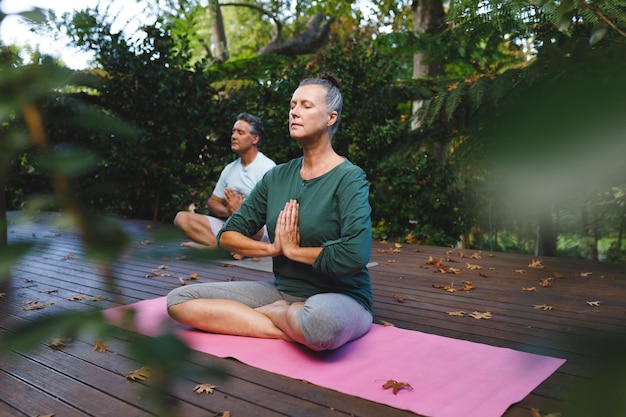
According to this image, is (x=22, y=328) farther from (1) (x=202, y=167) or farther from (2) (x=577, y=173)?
(1) (x=202, y=167)

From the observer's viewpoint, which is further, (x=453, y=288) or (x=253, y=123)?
(x=253, y=123)

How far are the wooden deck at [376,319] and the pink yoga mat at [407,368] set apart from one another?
58 mm

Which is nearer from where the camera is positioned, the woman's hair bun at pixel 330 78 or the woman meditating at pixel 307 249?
the woman meditating at pixel 307 249

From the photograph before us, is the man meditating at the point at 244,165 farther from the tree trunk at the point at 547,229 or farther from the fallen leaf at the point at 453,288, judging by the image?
the tree trunk at the point at 547,229

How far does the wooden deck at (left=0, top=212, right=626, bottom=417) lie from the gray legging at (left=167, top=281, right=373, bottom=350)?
12 centimetres

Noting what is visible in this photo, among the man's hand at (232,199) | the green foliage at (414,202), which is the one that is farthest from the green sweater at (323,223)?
the green foliage at (414,202)

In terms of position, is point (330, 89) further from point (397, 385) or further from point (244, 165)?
point (244, 165)

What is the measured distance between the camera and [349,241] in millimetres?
2139

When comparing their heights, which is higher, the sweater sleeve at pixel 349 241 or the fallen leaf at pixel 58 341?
the fallen leaf at pixel 58 341

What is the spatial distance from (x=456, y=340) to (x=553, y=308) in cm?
72

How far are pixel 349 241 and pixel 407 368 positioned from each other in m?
0.47

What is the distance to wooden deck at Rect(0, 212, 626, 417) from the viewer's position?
376mm

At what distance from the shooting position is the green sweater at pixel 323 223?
2150 millimetres

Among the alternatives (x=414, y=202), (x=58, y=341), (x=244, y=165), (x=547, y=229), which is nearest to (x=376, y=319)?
(x=244, y=165)
